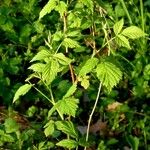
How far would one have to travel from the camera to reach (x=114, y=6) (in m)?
3.26

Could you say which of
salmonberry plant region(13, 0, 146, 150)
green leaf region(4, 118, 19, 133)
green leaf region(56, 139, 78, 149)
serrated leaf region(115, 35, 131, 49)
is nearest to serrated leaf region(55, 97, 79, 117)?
salmonberry plant region(13, 0, 146, 150)

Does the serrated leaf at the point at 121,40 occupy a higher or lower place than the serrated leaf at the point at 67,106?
higher

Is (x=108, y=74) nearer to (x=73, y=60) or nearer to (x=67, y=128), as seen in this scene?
(x=73, y=60)

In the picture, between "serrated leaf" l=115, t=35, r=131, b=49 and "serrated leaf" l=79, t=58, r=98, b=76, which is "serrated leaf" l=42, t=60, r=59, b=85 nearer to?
"serrated leaf" l=79, t=58, r=98, b=76

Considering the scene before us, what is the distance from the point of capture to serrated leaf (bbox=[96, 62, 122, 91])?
1422 millimetres

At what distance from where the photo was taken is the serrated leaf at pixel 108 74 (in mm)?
1422

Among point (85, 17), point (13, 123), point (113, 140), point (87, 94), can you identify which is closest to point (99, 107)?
point (87, 94)

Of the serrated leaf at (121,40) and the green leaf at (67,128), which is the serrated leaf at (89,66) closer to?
the serrated leaf at (121,40)

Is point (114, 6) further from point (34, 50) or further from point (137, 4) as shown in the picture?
point (34, 50)

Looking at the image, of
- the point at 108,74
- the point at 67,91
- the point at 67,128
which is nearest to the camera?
the point at 108,74

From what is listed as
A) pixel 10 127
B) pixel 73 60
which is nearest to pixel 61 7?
pixel 73 60

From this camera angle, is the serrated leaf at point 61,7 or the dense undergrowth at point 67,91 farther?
the dense undergrowth at point 67,91

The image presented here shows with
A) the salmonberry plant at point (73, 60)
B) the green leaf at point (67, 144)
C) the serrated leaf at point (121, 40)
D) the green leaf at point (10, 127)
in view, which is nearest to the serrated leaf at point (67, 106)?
the salmonberry plant at point (73, 60)

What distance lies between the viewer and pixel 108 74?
4.72 ft
